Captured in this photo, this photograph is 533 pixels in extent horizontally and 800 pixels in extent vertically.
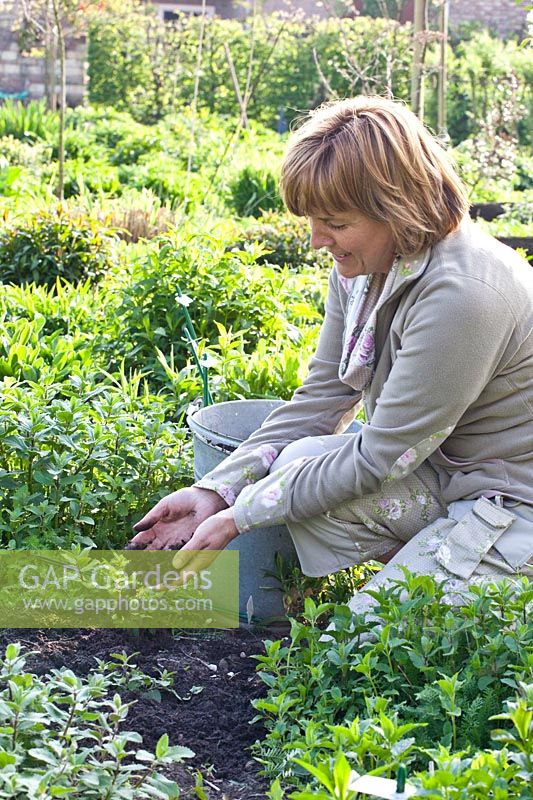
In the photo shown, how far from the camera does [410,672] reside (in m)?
2.10

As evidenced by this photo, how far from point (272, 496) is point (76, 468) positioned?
751mm

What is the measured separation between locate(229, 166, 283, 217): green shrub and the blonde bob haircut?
6285mm

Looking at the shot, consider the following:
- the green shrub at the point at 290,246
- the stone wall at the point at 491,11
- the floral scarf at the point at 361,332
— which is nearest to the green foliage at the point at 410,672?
the floral scarf at the point at 361,332

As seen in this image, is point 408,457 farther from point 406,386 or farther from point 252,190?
point 252,190

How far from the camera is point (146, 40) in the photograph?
1641cm

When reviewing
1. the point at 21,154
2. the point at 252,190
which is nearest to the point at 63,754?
the point at 252,190

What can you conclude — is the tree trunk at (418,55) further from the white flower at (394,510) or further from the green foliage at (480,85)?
the green foliage at (480,85)

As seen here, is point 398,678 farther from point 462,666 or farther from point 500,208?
point 500,208

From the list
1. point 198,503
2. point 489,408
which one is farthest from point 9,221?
point 489,408

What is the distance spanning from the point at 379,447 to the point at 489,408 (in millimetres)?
289

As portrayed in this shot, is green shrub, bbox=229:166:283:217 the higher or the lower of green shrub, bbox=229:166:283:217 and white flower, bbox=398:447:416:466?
the lower

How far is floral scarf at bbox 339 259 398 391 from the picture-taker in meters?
2.57

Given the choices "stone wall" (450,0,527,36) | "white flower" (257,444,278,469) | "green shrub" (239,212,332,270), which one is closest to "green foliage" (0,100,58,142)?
"green shrub" (239,212,332,270)

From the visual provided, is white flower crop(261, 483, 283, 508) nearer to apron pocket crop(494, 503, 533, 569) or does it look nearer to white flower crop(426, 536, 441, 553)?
white flower crop(426, 536, 441, 553)
